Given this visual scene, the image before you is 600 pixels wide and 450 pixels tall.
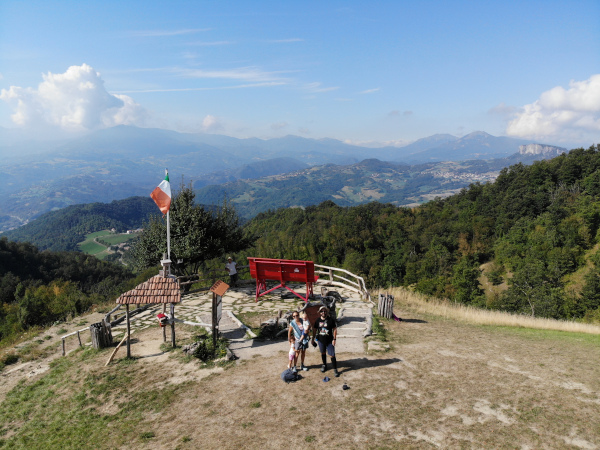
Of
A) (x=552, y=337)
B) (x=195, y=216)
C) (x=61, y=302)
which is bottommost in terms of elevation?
(x=61, y=302)

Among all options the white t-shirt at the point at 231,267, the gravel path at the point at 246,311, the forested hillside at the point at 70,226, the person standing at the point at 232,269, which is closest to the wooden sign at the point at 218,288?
the gravel path at the point at 246,311

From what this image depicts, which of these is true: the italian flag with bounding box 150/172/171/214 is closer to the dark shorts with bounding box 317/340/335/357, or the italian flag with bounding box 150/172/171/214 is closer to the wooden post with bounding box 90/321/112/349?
the wooden post with bounding box 90/321/112/349

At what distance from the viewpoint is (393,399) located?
6.10m

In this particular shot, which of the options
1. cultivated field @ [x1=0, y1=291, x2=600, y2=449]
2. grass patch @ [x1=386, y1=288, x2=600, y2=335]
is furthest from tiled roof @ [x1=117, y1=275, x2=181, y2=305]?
grass patch @ [x1=386, y1=288, x2=600, y2=335]

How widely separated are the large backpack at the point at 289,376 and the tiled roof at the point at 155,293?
3303mm

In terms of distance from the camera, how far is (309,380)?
22.6 feet

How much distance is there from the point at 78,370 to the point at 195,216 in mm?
7572

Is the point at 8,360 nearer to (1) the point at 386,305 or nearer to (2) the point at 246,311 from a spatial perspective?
(2) the point at 246,311

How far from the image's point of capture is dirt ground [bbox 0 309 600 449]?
200 inches

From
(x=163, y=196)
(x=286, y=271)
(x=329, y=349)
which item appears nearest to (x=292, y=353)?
(x=329, y=349)

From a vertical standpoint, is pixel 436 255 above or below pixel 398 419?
below

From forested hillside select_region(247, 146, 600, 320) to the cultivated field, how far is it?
43823 mm

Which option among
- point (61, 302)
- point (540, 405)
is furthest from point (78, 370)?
point (61, 302)

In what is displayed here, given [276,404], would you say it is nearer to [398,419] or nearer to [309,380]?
[309,380]
